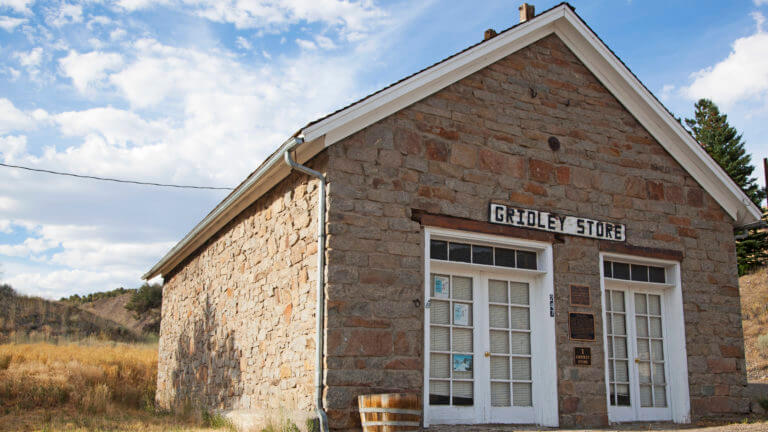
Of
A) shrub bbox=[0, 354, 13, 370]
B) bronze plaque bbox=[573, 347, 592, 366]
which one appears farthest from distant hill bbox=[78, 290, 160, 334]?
bronze plaque bbox=[573, 347, 592, 366]

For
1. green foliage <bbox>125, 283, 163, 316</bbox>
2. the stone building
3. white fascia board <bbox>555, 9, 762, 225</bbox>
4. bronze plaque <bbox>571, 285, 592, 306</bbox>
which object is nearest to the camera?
the stone building

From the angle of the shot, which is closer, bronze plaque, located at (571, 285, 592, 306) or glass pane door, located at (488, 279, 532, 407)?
glass pane door, located at (488, 279, 532, 407)

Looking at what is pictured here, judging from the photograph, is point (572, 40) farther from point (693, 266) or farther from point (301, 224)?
point (301, 224)

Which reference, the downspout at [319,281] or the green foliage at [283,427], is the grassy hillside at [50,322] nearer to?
the green foliage at [283,427]

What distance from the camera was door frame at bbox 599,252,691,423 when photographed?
9.70 m

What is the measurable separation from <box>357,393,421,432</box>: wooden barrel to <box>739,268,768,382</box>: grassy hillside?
13236 millimetres

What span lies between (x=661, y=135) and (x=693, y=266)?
2.04 meters

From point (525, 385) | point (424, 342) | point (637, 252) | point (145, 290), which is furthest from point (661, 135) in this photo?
point (145, 290)

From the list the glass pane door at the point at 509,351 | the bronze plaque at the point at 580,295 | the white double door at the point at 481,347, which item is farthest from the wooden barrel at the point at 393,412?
the bronze plaque at the point at 580,295

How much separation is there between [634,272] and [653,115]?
96.0 inches

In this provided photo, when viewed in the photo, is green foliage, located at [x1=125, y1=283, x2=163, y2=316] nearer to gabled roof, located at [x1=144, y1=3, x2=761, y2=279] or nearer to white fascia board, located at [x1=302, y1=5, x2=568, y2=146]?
gabled roof, located at [x1=144, y1=3, x2=761, y2=279]

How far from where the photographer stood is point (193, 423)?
9.52 meters

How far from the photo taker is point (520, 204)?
29.6 ft

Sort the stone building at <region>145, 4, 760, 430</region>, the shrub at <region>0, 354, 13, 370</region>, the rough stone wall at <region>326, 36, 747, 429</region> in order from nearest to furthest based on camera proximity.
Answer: the rough stone wall at <region>326, 36, 747, 429</region> → the stone building at <region>145, 4, 760, 430</region> → the shrub at <region>0, 354, 13, 370</region>
